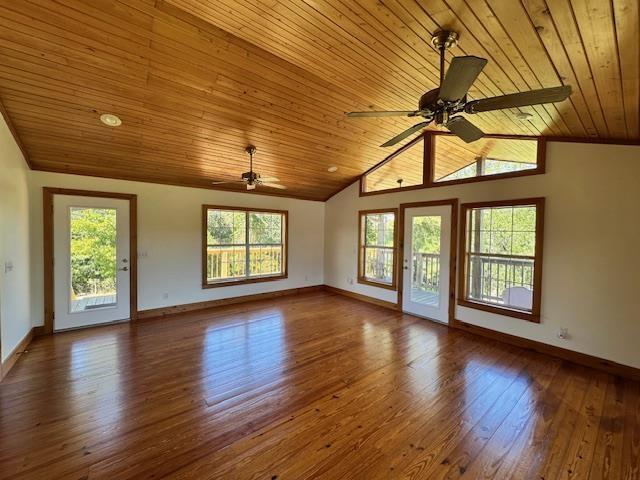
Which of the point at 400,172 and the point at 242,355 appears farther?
the point at 400,172

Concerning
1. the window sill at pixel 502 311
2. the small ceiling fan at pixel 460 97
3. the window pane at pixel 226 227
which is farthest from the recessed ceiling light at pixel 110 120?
the window sill at pixel 502 311

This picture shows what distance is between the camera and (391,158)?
5.69 metres

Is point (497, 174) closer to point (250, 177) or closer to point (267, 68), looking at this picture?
point (267, 68)

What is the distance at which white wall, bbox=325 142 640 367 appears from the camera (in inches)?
123

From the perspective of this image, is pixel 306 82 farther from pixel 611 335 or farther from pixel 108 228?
pixel 611 335

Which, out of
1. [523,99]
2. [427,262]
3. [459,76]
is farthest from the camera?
[427,262]

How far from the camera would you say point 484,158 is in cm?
444

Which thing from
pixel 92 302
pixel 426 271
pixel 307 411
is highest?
pixel 426 271

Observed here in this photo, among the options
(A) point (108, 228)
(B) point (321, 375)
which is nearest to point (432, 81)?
(B) point (321, 375)

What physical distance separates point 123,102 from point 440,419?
14.4ft

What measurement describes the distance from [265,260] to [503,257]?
15.0ft

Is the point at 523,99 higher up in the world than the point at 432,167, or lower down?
lower down

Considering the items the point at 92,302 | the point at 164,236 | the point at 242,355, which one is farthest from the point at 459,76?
the point at 92,302

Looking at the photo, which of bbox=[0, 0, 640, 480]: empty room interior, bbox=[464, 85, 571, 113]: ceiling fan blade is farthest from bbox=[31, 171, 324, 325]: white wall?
bbox=[464, 85, 571, 113]: ceiling fan blade
